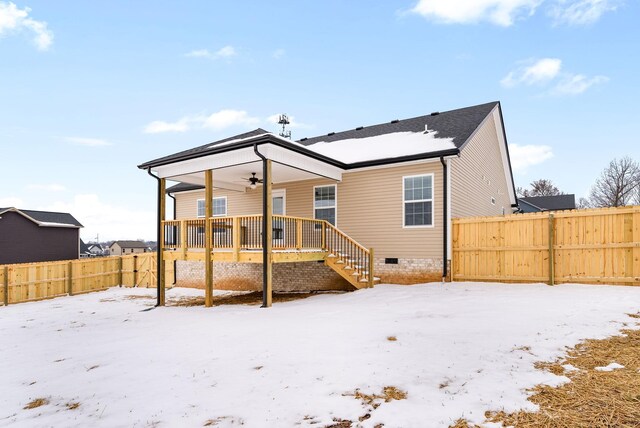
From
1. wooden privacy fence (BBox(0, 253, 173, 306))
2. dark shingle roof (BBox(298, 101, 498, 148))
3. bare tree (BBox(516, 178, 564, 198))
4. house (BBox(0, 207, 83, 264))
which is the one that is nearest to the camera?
dark shingle roof (BBox(298, 101, 498, 148))

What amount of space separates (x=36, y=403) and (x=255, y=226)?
670 cm

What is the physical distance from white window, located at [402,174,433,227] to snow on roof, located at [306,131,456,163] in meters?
0.93

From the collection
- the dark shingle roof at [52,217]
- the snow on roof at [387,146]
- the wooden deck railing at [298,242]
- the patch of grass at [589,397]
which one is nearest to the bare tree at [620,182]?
the snow on roof at [387,146]

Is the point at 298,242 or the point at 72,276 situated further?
the point at 72,276

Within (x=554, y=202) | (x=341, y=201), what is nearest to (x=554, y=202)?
(x=554, y=202)

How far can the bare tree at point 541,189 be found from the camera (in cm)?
5159

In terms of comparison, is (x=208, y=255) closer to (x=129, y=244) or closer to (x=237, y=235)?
(x=237, y=235)

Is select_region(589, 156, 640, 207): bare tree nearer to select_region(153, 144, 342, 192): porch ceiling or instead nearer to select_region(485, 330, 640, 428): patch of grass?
select_region(153, 144, 342, 192): porch ceiling

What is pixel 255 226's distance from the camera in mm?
10211

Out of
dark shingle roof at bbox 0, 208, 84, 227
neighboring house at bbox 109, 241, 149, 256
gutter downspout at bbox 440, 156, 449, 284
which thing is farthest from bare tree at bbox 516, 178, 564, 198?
neighboring house at bbox 109, 241, 149, 256

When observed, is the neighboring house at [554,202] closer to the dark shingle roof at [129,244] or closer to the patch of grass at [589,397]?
the patch of grass at [589,397]

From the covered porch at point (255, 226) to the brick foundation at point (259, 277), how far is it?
1.46 m

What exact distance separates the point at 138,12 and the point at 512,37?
57.5ft

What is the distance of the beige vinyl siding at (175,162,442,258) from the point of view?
36.8 ft
